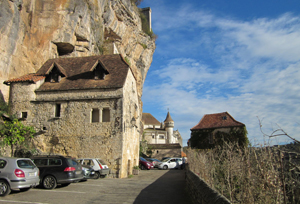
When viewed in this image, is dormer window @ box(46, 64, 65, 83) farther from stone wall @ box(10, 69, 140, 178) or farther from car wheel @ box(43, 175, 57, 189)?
car wheel @ box(43, 175, 57, 189)

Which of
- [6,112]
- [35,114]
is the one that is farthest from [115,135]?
[6,112]

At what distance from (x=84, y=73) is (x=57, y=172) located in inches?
419

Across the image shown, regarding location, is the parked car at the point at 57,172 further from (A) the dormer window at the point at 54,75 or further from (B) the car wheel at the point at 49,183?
(A) the dormer window at the point at 54,75

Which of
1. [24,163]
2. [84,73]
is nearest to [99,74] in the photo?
[84,73]

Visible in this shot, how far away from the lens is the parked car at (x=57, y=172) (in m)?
11.0

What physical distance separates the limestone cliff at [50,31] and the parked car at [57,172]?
11.0 meters

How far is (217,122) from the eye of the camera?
3666 centimetres

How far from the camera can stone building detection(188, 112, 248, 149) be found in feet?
112

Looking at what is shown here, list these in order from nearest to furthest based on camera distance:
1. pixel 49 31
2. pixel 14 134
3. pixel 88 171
A: pixel 88 171 → pixel 14 134 → pixel 49 31

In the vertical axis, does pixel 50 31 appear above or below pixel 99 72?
above

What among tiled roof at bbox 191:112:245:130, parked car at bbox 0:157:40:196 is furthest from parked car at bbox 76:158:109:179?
tiled roof at bbox 191:112:245:130

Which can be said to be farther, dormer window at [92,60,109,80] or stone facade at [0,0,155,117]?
stone facade at [0,0,155,117]

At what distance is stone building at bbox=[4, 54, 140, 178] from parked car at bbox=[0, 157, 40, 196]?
26.3 ft

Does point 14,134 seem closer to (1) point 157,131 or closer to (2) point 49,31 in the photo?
(2) point 49,31
